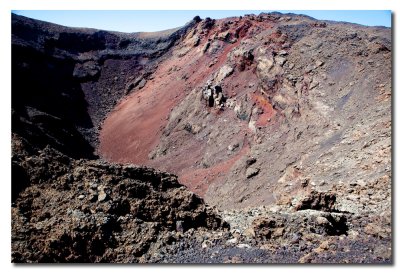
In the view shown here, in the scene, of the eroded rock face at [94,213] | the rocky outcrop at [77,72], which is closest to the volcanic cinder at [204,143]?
the eroded rock face at [94,213]

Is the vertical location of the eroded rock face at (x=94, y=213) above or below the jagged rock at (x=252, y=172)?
below

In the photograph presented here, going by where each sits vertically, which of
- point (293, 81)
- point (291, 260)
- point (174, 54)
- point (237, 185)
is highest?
point (174, 54)

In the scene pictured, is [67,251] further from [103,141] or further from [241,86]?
[103,141]

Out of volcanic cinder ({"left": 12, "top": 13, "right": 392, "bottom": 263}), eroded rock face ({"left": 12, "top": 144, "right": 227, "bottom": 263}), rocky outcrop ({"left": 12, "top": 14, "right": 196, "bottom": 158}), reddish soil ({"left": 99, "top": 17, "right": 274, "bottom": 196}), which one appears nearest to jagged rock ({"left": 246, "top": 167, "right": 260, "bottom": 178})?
volcanic cinder ({"left": 12, "top": 13, "right": 392, "bottom": 263})

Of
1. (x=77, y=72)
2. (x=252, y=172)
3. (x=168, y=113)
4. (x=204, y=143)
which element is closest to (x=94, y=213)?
(x=252, y=172)

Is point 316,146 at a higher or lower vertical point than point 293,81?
lower

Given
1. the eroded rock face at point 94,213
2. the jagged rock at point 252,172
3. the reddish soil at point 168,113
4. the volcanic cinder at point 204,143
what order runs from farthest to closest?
the reddish soil at point 168,113 → the jagged rock at point 252,172 → the volcanic cinder at point 204,143 → the eroded rock face at point 94,213

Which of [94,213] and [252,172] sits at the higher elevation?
[252,172]

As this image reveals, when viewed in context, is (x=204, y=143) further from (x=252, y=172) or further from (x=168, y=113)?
(x=168, y=113)

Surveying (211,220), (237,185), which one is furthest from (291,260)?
(237,185)

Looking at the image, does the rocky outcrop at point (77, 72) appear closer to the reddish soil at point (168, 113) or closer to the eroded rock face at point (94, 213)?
the reddish soil at point (168, 113)

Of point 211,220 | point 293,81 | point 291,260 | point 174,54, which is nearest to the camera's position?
point 291,260
